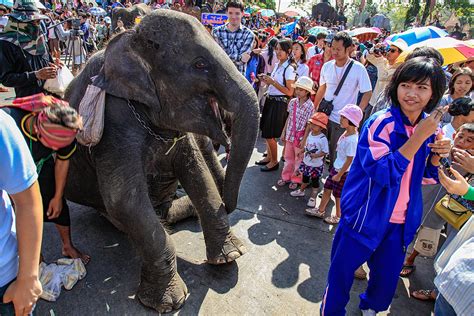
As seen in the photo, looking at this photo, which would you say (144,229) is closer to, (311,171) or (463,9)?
(311,171)

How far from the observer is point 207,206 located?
293 centimetres

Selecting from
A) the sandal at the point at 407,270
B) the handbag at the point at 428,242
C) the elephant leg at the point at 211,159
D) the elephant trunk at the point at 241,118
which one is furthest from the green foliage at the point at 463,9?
the elephant trunk at the point at 241,118

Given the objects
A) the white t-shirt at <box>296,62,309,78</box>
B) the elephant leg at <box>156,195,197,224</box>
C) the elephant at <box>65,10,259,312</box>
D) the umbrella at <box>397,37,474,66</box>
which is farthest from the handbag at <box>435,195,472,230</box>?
the white t-shirt at <box>296,62,309,78</box>

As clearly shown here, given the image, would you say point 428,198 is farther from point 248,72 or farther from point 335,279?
point 248,72

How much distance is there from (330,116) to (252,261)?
2144mm

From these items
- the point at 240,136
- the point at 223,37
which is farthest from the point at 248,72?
the point at 240,136

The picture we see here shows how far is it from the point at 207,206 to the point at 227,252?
16.4 inches

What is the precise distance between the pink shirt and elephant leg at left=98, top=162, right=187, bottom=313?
1564mm

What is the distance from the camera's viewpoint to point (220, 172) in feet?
11.1

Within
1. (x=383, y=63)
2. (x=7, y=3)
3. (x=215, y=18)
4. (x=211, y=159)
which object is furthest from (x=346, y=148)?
(x=7, y=3)

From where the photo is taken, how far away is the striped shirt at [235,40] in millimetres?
4992

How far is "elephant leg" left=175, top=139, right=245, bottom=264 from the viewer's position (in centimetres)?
286

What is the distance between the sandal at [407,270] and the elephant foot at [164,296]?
1944mm

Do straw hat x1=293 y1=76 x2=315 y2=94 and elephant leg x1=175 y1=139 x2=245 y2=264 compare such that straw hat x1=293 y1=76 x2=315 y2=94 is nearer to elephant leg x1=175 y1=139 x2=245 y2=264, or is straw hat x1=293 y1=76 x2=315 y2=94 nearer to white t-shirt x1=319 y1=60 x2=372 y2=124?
white t-shirt x1=319 y1=60 x2=372 y2=124
